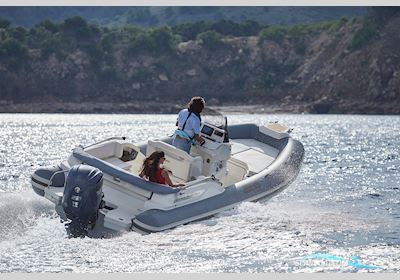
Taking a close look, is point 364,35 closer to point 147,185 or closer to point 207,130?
point 207,130

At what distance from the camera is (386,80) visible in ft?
249

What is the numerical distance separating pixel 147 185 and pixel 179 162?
1.48 meters

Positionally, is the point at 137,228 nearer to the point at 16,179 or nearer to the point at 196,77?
the point at 16,179

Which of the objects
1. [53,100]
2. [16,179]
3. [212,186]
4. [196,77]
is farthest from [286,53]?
[212,186]

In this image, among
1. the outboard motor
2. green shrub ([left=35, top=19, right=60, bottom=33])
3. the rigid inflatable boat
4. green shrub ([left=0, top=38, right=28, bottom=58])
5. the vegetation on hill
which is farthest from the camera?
the vegetation on hill

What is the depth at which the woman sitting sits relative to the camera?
12.7 m

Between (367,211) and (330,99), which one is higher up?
(367,211)

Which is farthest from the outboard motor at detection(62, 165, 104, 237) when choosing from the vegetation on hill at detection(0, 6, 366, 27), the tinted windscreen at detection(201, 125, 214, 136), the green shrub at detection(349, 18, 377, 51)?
the vegetation on hill at detection(0, 6, 366, 27)

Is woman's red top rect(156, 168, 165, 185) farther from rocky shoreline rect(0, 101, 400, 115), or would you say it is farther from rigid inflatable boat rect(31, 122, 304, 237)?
rocky shoreline rect(0, 101, 400, 115)

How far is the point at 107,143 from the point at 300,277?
5190 mm

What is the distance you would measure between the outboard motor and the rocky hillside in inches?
2536

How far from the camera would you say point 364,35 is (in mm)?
82625

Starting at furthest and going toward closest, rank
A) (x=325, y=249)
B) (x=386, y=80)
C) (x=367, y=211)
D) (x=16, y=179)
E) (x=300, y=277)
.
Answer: (x=386, y=80), (x=16, y=179), (x=367, y=211), (x=325, y=249), (x=300, y=277)

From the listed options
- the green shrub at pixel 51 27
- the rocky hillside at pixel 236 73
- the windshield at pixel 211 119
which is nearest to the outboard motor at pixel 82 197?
the windshield at pixel 211 119
